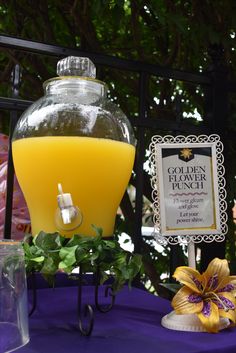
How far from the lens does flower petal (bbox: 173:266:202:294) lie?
800mm

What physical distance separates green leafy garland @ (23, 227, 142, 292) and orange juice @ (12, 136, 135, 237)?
0.05 m

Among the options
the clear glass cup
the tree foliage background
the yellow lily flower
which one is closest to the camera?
the clear glass cup

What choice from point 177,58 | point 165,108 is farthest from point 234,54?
point 165,108

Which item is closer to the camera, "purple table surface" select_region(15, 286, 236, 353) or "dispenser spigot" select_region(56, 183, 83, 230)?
"purple table surface" select_region(15, 286, 236, 353)

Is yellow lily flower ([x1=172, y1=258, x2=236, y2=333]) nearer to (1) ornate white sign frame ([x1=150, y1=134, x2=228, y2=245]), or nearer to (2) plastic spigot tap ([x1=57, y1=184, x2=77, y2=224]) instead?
(1) ornate white sign frame ([x1=150, y1=134, x2=228, y2=245])

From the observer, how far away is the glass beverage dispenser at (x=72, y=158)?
80cm

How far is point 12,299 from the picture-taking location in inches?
26.4

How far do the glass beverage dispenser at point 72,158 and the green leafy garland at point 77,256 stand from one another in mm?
43

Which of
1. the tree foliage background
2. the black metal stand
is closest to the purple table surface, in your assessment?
the black metal stand

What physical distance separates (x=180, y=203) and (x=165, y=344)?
285 millimetres

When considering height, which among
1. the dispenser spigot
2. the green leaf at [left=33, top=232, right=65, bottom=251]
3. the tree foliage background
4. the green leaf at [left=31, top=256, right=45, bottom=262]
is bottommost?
the green leaf at [left=31, top=256, right=45, bottom=262]

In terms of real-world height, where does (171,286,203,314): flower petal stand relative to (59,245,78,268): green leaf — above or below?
below

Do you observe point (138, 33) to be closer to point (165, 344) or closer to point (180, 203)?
point (180, 203)

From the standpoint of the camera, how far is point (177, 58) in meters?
2.00
